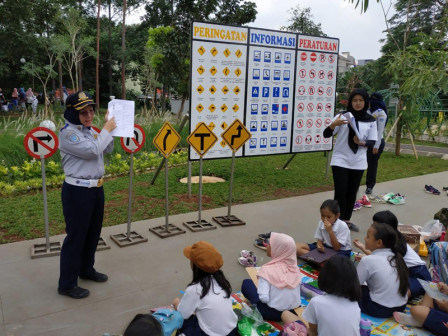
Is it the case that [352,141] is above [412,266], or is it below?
above

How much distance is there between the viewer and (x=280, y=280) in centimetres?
314

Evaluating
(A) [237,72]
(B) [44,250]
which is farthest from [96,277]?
(A) [237,72]

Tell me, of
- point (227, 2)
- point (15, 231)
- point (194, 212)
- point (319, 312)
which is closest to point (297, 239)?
point (194, 212)

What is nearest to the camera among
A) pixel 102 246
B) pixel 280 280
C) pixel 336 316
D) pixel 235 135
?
pixel 336 316

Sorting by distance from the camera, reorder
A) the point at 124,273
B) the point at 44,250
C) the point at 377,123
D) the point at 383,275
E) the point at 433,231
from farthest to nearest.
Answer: the point at 377,123, the point at 433,231, the point at 44,250, the point at 124,273, the point at 383,275

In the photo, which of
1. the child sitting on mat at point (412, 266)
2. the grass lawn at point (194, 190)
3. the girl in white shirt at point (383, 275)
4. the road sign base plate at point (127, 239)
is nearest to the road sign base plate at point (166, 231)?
the road sign base plate at point (127, 239)

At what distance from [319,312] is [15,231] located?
4.32m

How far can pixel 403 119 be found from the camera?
12.8 metres

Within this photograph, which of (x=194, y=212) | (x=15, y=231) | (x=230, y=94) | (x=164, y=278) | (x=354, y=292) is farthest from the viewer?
(x=230, y=94)

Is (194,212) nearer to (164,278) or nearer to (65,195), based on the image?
(164,278)

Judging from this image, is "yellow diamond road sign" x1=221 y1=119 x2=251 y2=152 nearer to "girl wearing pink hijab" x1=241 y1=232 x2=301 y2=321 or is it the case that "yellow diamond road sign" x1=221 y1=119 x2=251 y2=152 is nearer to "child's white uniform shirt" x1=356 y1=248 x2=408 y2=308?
"girl wearing pink hijab" x1=241 y1=232 x2=301 y2=321

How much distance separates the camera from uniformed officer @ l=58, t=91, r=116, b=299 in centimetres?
341

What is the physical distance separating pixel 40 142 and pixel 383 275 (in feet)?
12.1

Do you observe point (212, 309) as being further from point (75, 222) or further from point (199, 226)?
point (199, 226)
